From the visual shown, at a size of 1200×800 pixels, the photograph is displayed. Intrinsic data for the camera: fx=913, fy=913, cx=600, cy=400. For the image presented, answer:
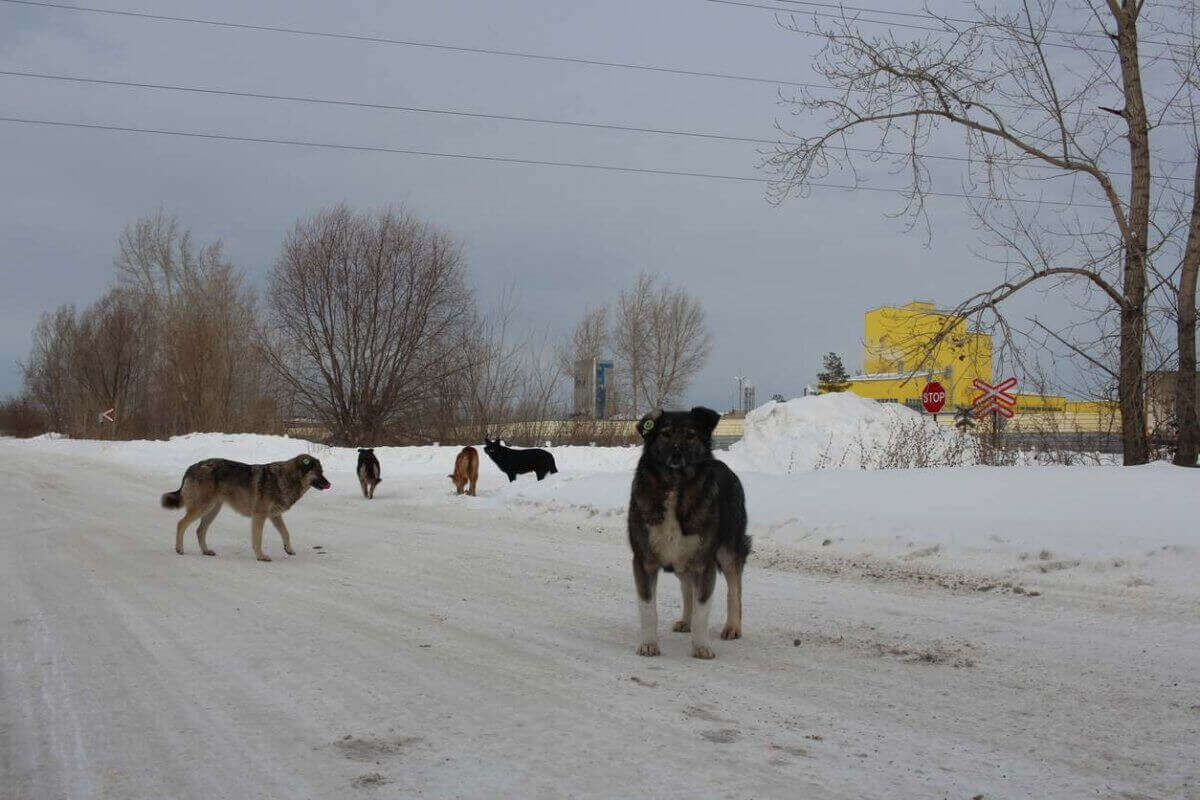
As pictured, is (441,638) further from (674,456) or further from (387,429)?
(387,429)

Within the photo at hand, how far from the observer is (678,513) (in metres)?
5.44

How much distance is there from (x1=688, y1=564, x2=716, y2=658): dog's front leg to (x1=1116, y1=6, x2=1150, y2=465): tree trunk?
9.80 m

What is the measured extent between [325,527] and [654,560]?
28.7 ft

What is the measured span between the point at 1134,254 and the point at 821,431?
9347 mm

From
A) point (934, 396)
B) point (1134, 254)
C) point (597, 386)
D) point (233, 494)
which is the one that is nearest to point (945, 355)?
point (1134, 254)

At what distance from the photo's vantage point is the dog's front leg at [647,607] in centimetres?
556

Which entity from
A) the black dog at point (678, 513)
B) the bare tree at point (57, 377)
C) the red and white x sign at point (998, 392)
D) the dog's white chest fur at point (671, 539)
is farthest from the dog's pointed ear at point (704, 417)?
the bare tree at point (57, 377)

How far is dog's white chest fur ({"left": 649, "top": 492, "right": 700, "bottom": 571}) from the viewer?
17.9 feet

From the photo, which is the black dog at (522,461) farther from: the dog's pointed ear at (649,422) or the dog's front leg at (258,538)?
the dog's pointed ear at (649,422)

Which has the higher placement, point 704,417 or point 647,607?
point 704,417

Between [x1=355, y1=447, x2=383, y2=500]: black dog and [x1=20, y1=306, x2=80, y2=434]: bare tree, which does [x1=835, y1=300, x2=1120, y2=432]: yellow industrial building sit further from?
[x1=20, y1=306, x2=80, y2=434]: bare tree

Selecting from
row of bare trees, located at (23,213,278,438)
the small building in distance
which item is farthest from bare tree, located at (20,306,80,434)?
the small building in distance

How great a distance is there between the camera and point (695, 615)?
18.3 ft

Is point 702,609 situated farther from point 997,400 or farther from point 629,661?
point 997,400
